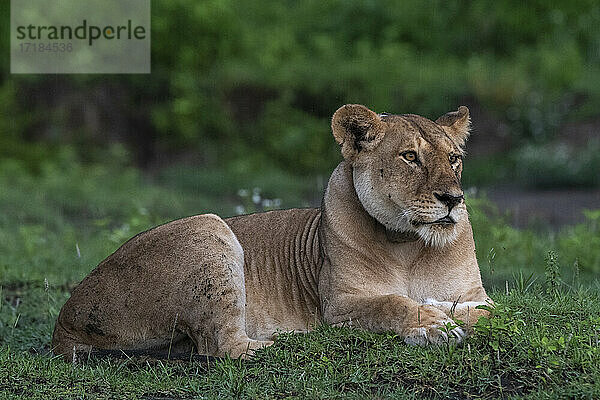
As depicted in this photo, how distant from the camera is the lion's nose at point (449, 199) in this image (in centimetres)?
441

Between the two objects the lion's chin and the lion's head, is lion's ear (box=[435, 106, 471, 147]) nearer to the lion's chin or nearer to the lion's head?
the lion's head

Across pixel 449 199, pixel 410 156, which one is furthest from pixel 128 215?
pixel 449 199

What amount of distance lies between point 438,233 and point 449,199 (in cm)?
22

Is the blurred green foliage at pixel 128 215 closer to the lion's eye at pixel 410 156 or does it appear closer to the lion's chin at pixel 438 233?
the lion's chin at pixel 438 233

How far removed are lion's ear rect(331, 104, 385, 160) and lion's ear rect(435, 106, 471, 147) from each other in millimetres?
412

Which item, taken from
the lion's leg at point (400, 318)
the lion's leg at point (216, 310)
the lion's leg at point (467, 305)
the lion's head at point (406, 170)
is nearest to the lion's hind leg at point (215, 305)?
the lion's leg at point (216, 310)

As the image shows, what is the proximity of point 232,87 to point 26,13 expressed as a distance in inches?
125

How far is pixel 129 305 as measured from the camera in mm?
4824

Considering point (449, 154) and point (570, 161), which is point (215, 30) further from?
point (449, 154)

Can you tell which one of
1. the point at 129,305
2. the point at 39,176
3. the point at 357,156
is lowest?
the point at 39,176

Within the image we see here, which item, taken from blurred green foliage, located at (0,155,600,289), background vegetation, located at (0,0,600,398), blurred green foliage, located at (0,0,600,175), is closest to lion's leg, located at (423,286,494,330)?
blurred green foliage, located at (0,155,600,289)

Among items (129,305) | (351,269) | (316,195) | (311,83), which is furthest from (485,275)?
(311,83)

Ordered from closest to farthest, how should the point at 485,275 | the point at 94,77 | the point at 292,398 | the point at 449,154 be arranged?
the point at 292,398 < the point at 449,154 < the point at 485,275 < the point at 94,77

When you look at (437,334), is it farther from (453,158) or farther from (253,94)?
(253,94)
